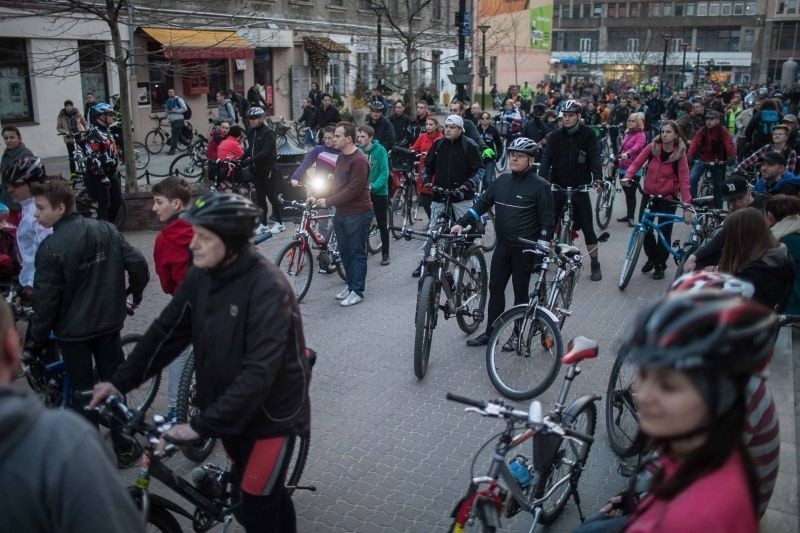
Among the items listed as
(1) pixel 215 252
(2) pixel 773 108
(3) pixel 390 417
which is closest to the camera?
(1) pixel 215 252

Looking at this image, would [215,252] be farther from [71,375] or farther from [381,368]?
[381,368]

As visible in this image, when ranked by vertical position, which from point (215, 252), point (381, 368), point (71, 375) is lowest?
point (381, 368)

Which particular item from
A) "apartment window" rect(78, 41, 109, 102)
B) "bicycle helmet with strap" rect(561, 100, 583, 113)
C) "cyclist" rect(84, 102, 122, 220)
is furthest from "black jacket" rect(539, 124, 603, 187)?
"apartment window" rect(78, 41, 109, 102)

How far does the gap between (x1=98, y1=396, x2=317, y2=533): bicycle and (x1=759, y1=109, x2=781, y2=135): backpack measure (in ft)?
41.0

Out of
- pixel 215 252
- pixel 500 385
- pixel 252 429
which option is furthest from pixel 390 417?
pixel 215 252

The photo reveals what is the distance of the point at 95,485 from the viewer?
173cm

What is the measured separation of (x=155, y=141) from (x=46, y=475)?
70.6 ft

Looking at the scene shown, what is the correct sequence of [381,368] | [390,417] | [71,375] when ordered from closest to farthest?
[71,375], [390,417], [381,368]

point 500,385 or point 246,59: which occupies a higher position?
point 246,59

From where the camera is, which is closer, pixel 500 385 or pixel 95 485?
pixel 95 485

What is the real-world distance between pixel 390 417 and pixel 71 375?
2.28 meters

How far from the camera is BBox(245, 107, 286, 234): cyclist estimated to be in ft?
37.9

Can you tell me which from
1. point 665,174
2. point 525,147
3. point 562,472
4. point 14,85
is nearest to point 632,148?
point 665,174

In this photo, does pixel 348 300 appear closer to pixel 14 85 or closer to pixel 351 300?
pixel 351 300
